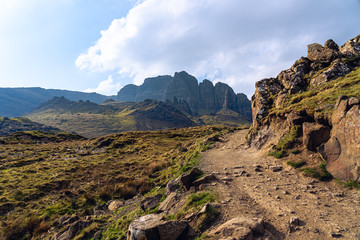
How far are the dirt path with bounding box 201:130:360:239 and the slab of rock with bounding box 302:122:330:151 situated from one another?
277 centimetres

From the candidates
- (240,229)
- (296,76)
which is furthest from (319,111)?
(296,76)

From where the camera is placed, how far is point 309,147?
546 inches

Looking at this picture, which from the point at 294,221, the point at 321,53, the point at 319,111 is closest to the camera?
the point at 294,221

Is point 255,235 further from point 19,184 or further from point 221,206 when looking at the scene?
point 19,184

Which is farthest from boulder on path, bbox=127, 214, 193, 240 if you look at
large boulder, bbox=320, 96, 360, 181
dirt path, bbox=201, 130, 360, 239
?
large boulder, bbox=320, 96, 360, 181

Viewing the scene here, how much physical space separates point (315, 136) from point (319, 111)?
102 inches

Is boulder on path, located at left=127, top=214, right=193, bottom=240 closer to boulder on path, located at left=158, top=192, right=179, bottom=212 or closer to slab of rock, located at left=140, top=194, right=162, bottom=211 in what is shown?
boulder on path, located at left=158, top=192, right=179, bottom=212

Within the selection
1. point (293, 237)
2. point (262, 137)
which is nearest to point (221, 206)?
point (293, 237)

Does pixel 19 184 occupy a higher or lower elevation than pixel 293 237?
Answer: lower

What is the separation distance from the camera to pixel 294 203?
8914 mm

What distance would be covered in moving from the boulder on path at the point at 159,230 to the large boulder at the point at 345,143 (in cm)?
1032

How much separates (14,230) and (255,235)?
19.4m

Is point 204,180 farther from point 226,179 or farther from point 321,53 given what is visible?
point 321,53

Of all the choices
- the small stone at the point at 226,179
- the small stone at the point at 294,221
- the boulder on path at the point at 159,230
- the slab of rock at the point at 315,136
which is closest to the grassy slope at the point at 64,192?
the boulder on path at the point at 159,230
